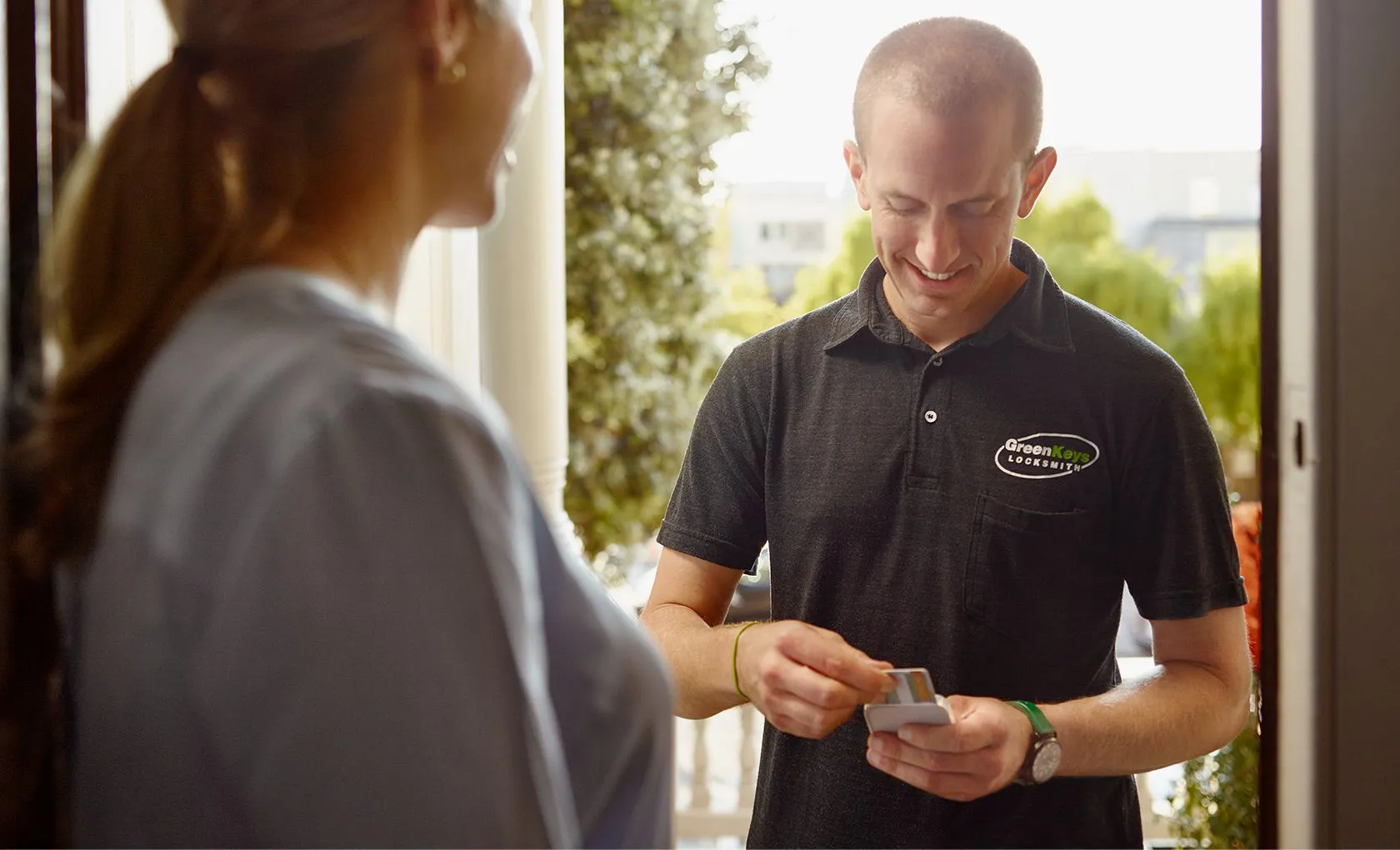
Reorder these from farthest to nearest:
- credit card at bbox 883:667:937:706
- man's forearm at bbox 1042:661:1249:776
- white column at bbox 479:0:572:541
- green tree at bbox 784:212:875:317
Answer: green tree at bbox 784:212:875:317, white column at bbox 479:0:572:541, man's forearm at bbox 1042:661:1249:776, credit card at bbox 883:667:937:706

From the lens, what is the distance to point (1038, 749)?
3.41 feet

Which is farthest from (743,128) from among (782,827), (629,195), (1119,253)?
(782,827)

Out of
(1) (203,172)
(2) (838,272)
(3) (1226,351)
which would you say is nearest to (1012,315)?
(1) (203,172)

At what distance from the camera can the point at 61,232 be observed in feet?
2.09

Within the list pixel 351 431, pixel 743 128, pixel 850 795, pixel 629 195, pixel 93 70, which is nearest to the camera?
pixel 351 431

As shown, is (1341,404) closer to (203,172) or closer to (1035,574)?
(1035,574)

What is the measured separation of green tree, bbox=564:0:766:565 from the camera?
3.13 meters

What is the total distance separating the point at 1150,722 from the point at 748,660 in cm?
39

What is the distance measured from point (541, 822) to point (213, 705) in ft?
0.53

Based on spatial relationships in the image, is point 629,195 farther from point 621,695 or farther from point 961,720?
point 621,695

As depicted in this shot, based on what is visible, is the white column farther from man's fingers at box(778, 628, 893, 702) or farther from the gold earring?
the gold earring

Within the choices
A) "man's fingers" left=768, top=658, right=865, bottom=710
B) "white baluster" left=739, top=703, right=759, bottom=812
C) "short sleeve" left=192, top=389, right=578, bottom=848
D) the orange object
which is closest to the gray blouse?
"short sleeve" left=192, top=389, right=578, bottom=848

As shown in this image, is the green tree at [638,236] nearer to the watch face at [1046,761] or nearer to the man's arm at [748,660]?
the man's arm at [748,660]

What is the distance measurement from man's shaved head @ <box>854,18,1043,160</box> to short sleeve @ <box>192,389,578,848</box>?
0.77 m
